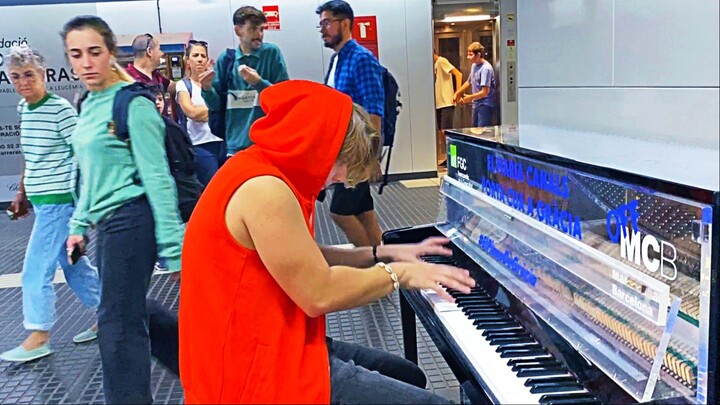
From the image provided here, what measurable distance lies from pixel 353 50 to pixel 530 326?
2.72 m

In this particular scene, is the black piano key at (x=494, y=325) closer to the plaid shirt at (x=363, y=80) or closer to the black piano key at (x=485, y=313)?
the black piano key at (x=485, y=313)

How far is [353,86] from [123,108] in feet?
5.71

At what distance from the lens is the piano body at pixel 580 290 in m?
1.15

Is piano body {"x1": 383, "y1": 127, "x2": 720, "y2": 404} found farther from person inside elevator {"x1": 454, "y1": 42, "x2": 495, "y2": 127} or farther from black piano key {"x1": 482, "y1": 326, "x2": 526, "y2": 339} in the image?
person inside elevator {"x1": 454, "y1": 42, "x2": 495, "y2": 127}

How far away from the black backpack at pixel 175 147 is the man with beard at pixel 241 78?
1.68 m

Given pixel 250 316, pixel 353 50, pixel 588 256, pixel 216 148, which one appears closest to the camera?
pixel 588 256

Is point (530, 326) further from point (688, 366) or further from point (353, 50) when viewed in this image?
point (353, 50)

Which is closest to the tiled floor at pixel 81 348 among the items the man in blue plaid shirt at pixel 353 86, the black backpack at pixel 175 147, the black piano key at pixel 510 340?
the man in blue plaid shirt at pixel 353 86

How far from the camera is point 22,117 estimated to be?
11.5 feet

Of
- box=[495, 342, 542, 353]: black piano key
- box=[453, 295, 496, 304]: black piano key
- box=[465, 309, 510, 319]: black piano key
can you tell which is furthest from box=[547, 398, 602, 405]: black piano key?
box=[453, 295, 496, 304]: black piano key

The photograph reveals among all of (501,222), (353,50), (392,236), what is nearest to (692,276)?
(501,222)

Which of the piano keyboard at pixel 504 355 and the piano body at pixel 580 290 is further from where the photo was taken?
the piano keyboard at pixel 504 355

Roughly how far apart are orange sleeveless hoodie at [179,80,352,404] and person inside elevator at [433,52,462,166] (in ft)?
24.5

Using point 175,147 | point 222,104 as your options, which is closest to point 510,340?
point 175,147
